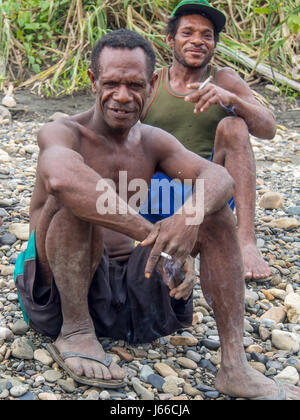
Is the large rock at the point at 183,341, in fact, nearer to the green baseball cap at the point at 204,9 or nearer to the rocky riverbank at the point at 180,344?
the rocky riverbank at the point at 180,344

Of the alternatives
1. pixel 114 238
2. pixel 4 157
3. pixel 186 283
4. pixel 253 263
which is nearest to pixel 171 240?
pixel 186 283

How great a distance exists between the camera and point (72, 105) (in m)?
6.59

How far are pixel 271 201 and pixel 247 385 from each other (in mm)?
2374

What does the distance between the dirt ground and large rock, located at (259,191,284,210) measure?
8.73 feet

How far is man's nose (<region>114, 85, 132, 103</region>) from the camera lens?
7.23ft

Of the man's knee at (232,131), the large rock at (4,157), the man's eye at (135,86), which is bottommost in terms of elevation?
the large rock at (4,157)

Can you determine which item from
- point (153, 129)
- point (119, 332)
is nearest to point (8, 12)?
point (153, 129)

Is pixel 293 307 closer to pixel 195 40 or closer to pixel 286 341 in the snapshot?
pixel 286 341

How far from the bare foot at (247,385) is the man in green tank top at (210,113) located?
111 cm

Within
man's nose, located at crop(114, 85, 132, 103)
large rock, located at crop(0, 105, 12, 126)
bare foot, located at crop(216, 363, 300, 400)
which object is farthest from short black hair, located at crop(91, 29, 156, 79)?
large rock, located at crop(0, 105, 12, 126)

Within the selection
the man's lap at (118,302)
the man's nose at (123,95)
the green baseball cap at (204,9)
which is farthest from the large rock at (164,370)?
the green baseball cap at (204,9)

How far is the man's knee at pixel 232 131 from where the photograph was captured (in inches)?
128
